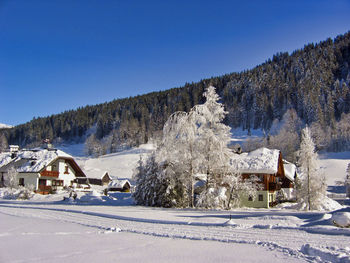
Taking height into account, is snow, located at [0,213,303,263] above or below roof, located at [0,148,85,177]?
below

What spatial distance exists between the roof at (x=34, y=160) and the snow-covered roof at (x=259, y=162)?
3274 centimetres

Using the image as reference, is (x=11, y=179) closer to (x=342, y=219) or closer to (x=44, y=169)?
(x=44, y=169)

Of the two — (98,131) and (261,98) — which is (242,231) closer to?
(261,98)

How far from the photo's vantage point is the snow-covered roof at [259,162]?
4184 centimetres

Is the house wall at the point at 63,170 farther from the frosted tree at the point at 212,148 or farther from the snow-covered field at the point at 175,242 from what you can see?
the snow-covered field at the point at 175,242

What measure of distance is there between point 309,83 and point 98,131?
12730cm

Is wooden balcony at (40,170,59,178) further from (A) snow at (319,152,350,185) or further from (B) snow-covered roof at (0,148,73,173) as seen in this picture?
(A) snow at (319,152,350,185)

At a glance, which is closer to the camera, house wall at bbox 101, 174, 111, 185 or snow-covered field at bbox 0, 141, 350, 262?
snow-covered field at bbox 0, 141, 350, 262

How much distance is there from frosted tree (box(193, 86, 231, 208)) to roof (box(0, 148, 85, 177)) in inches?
1376

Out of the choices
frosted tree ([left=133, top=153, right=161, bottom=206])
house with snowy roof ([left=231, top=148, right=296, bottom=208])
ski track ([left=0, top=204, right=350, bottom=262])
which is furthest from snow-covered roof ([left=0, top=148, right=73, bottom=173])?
ski track ([left=0, top=204, right=350, bottom=262])

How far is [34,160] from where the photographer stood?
5734 centimetres

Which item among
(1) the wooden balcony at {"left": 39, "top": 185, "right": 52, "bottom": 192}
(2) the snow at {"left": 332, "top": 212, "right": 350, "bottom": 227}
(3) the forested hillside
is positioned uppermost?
(3) the forested hillside

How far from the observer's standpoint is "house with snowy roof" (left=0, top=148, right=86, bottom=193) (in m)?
55.1

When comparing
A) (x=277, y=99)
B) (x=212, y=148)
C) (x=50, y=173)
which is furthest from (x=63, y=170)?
(x=277, y=99)
